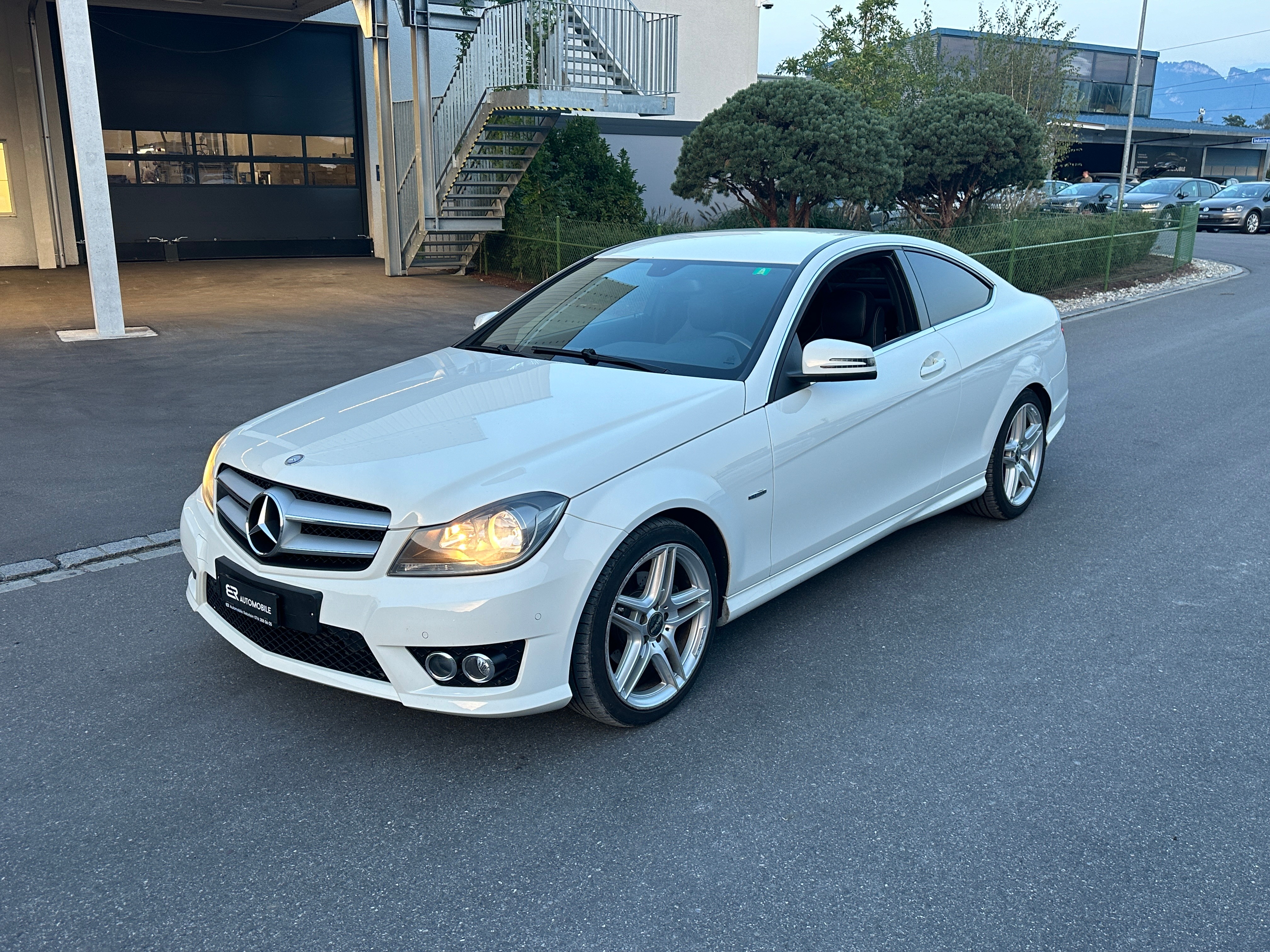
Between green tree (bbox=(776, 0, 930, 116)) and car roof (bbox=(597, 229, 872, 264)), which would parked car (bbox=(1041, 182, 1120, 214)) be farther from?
car roof (bbox=(597, 229, 872, 264))

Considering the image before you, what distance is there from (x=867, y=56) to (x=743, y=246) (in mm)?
18657

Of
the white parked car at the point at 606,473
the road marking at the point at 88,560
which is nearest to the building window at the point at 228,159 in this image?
the road marking at the point at 88,560

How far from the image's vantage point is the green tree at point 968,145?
15.8m

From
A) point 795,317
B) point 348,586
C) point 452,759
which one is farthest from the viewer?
point 795,317

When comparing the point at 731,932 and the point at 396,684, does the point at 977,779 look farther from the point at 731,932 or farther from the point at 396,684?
the point at 396,684

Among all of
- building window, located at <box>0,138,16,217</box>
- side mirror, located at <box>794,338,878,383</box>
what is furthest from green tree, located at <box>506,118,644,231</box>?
side mirror, located at <box>794,338,878,383</box>

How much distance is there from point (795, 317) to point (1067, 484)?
10.4 ft

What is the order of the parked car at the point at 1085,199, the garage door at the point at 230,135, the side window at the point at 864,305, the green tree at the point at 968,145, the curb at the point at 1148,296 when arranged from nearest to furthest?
the side window at the point at 864,305
the curb at the point at 1148,296
the green tree at the point at 968,145
the garage door at the point at 230,135
the parked car at the point at 1085,199

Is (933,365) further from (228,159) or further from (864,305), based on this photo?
(228,159)

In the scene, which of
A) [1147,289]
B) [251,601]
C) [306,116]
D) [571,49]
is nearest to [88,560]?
[251,601]

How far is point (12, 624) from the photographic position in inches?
179

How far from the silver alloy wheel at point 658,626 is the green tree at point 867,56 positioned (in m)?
19.3

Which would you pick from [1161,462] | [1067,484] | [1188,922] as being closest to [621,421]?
[1188,922]

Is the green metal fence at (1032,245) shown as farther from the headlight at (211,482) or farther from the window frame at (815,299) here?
the headlight at (211,482)
